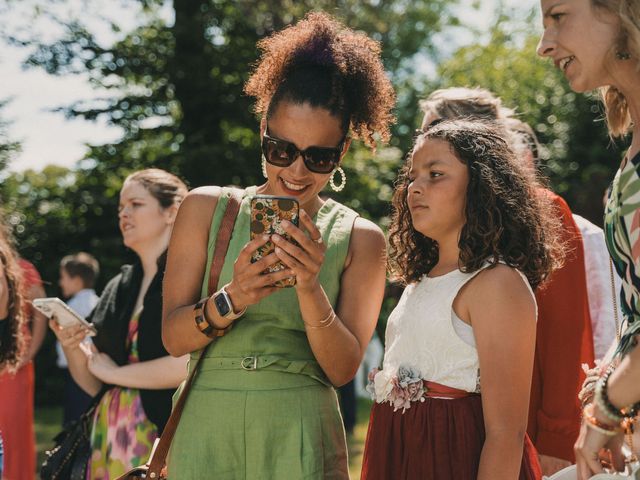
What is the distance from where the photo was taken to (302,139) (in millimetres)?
2973

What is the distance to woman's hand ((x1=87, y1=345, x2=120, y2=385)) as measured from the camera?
4281 mm

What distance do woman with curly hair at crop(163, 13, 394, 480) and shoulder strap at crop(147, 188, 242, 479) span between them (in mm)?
22

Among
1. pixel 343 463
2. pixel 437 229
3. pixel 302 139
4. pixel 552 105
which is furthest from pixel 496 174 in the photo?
pixel 552 105

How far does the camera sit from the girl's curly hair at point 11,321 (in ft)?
16.2

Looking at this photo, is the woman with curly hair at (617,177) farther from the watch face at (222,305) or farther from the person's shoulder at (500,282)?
the watch face at (222,305)

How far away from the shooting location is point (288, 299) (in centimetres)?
284

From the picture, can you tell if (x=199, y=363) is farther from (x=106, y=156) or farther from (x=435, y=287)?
(x=106, y=156)

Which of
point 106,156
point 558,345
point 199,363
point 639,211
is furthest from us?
point 106,156

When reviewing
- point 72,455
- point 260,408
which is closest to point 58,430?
point 72,455

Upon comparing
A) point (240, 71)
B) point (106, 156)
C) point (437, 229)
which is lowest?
point (437, 229)

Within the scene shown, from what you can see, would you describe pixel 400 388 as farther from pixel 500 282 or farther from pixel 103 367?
pixel 103 367

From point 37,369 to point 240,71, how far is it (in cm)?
744

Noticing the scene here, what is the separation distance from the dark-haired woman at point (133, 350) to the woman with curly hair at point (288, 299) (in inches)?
54.2

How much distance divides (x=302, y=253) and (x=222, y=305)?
328 mm
